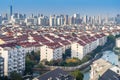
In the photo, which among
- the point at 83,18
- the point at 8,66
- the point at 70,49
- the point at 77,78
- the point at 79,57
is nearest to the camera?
the point at 77,78

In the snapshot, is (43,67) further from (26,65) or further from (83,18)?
(83,18)

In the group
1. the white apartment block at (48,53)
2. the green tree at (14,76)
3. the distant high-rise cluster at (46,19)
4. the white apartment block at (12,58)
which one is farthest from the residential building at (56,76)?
the distant high-rise cluster at (46,19)

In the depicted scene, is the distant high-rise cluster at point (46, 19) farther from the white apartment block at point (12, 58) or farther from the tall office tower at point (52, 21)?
the white apartment block at point (12, 58)

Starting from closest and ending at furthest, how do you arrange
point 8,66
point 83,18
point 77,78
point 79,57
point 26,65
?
point 77,78 → point 8,66 → point 26,65 → point 79,57 → point 83,18

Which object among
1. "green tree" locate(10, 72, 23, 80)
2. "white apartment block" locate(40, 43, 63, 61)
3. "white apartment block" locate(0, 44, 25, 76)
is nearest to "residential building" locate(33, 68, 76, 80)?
"green tree" locate(10, 72, 23, 80)

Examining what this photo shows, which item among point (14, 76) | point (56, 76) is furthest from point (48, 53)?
point (56, 76)

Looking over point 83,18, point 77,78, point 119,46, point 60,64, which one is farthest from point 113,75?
point 83,18

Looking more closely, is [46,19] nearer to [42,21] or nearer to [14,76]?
[42,21]

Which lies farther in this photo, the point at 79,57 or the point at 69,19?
the point at 69,19
